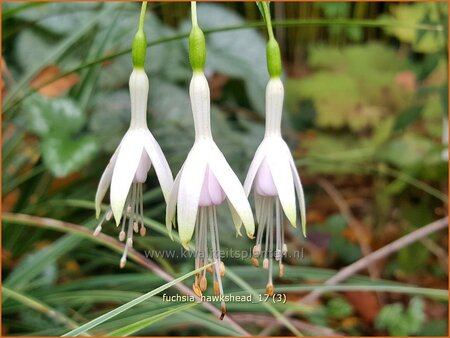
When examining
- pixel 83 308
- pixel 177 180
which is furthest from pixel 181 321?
pixel 177 180

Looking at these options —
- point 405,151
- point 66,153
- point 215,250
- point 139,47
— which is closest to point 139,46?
point 139,47

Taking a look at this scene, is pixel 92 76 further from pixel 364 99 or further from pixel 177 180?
pixel 364 99

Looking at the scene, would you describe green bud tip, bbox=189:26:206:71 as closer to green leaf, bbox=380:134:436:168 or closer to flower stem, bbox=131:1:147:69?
flower stem, bbox=131:1:147:69

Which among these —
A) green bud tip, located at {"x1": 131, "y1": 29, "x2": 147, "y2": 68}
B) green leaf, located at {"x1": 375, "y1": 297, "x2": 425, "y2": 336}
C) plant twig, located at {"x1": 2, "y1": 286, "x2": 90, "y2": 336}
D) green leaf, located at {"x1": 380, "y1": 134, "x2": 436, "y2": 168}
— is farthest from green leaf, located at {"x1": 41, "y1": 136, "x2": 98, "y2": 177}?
green leaf, located at {"x1": 380, "y1": 134, "x2": 436, "y2": 168}

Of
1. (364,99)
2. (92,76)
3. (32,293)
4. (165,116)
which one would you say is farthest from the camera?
(364,99)

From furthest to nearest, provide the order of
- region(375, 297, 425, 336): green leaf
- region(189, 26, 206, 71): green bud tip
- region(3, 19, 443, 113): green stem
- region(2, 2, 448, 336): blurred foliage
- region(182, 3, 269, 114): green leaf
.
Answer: region(182, 3, 269, 114): green leaf, region(375, 297, 425, 336): green leaf, region(2, 2, 448, 336): blurred foliage, region(3, 19, 443, 113): green stem, region(189, 26, 206, 71): green bud tip

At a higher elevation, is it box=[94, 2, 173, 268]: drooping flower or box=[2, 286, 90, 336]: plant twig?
box=[94, 2, 173, 268]: drooping flower

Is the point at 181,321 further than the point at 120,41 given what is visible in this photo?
No
